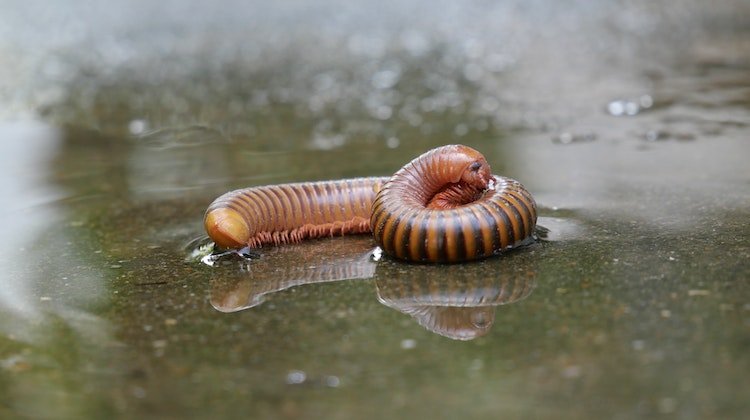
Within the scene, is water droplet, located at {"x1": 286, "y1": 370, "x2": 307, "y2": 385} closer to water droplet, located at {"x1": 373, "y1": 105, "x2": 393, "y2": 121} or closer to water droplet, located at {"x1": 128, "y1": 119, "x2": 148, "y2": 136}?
water droplet, located at {"x1": 373, "y1": 105, "x2": 393, "y2": 121}

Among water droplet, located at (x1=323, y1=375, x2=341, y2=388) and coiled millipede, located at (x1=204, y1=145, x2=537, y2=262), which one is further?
coiled millipede, located at (x1=204, y1=145, x2=537, y2=262)

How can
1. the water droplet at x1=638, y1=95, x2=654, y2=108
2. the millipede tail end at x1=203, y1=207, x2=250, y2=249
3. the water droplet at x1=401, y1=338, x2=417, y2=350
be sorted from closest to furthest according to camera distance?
1. the water droplet at x1=401, y1=338, x2=417, y2=350
2. the millipede tail end at x1=203, y1=207, x2=250, y2=249
3. the water droplet at x1=638, y1=95, x2=654, y2=108

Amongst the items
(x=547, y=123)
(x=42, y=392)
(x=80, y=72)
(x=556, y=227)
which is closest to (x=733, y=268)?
(x=556, y=227)

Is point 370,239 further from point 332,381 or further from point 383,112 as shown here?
point 383,112

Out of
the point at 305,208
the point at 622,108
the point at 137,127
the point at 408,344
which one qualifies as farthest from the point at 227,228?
the point at 622,108

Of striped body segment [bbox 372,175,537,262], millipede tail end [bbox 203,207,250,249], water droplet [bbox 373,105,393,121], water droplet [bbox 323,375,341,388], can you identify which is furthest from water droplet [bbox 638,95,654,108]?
water droplet [bbox 323,375,341,388]

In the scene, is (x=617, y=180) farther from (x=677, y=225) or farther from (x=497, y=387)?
(x=497, y=387)

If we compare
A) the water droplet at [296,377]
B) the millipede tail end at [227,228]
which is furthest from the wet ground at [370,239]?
the millipede tail end at [227,228]
